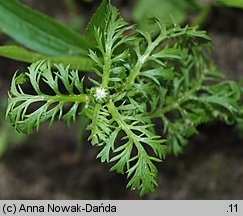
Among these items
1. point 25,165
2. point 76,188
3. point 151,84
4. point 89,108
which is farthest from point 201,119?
point 25,165

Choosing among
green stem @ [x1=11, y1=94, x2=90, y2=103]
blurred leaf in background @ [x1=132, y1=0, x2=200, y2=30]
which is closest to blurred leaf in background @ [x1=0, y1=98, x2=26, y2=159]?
blurred leaf in background @ [x1=132, y1=0, x2=200, y2=30]

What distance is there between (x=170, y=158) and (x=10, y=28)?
1.03m

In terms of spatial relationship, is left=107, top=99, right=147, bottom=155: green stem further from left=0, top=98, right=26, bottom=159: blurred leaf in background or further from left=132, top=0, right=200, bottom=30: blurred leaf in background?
left=0, top=98, right=26, bottom=159: blurred leaf in background

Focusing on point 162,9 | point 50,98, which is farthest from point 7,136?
point 50,98

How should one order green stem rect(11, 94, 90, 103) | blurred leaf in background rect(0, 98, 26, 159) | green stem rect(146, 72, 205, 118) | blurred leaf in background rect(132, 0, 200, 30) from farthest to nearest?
blurred leaf in background rect(0, 98, 26, 159) → blurred leaf in background rect(132, 0, 200, 30) → green stem rect(146, 72, 205, 118) → green stem rect(11, 94, 90, 103)

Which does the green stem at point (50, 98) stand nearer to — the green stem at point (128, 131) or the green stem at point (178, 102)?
the green stem at point (128, 131)

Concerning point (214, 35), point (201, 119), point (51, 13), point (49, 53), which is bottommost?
point (201, 119)

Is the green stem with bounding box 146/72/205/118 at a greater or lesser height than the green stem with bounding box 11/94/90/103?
greater

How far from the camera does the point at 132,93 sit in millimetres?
1351

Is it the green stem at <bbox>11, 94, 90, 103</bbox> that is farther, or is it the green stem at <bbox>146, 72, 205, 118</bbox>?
the green stem at <bbox>146, 72, 205, 118</bbox>

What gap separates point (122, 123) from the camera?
1288 mm

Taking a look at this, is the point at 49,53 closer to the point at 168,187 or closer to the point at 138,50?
the point at 138,50

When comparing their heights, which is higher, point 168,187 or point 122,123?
point 168,187

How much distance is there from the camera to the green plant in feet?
4.17
